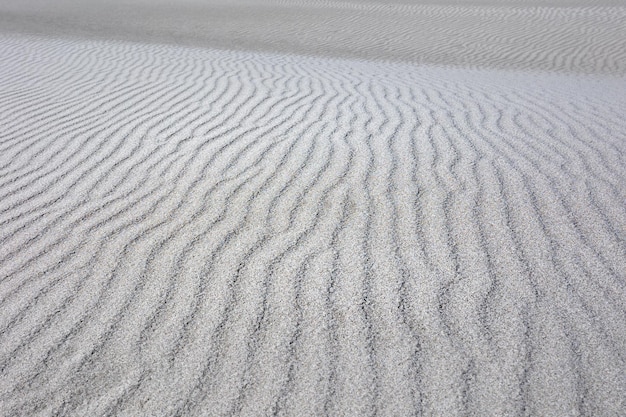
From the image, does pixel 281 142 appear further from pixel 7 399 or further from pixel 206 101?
pixel 7 399

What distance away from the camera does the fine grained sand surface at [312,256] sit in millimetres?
2156

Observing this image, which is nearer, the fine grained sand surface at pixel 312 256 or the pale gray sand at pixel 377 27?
the fine grained sand surface at pixel 312 256

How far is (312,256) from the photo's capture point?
301 centimetres

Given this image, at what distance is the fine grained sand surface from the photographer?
2156mm

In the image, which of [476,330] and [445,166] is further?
[445,166]

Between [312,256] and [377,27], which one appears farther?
[377,27]

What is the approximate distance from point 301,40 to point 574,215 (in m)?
10.4

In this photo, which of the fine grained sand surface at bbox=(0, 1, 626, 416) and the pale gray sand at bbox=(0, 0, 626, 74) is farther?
the pale gray sand at bbox=(0, 0, 626, 74)

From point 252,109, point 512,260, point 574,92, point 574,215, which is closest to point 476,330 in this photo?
point 512,260

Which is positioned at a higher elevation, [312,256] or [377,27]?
[377,27]

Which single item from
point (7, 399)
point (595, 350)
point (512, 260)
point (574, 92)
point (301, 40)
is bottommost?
point (7, 399)

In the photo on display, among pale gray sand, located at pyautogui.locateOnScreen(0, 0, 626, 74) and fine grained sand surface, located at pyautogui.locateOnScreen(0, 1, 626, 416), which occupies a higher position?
pale gray sand, located at pyautogui.locateOnScreen(0, 0, 626, 74)

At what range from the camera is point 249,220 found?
11.1 ft

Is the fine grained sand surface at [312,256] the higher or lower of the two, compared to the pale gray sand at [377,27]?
lower
